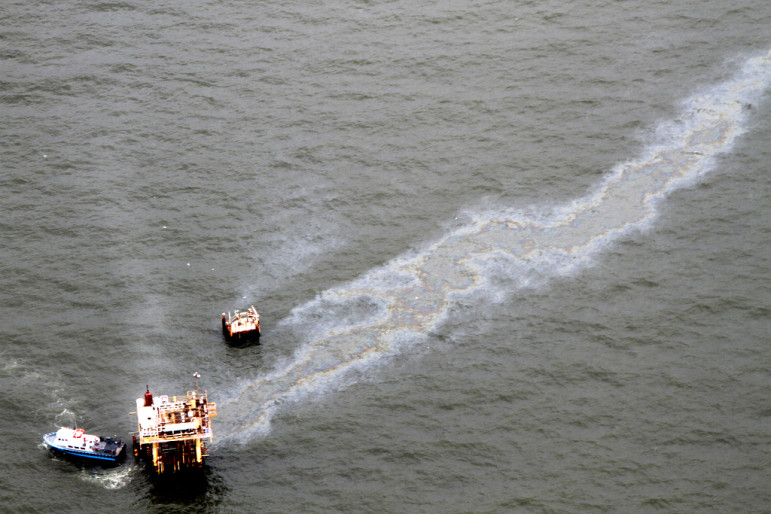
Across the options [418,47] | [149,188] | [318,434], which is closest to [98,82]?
[149,188]

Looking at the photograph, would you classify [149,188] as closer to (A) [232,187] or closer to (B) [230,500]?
(A) [232,187]

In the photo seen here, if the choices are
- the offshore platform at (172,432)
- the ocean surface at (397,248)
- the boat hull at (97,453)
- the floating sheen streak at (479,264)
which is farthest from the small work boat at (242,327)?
the boat hull at (97,453)

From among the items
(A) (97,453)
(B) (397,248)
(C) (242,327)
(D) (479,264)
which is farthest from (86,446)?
(D) (479,264)

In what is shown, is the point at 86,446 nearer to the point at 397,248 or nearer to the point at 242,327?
the point at 242,327

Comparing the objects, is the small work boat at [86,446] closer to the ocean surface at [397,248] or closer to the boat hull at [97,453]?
the boat hull at [97,453]

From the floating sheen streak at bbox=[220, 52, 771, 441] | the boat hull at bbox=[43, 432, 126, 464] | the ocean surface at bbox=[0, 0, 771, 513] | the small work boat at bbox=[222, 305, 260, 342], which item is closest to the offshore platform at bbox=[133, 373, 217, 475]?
the boat hull at bbox=[43, 432, 126, 464]

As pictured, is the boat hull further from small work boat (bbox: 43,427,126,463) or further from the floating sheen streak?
the floating sheen streak
